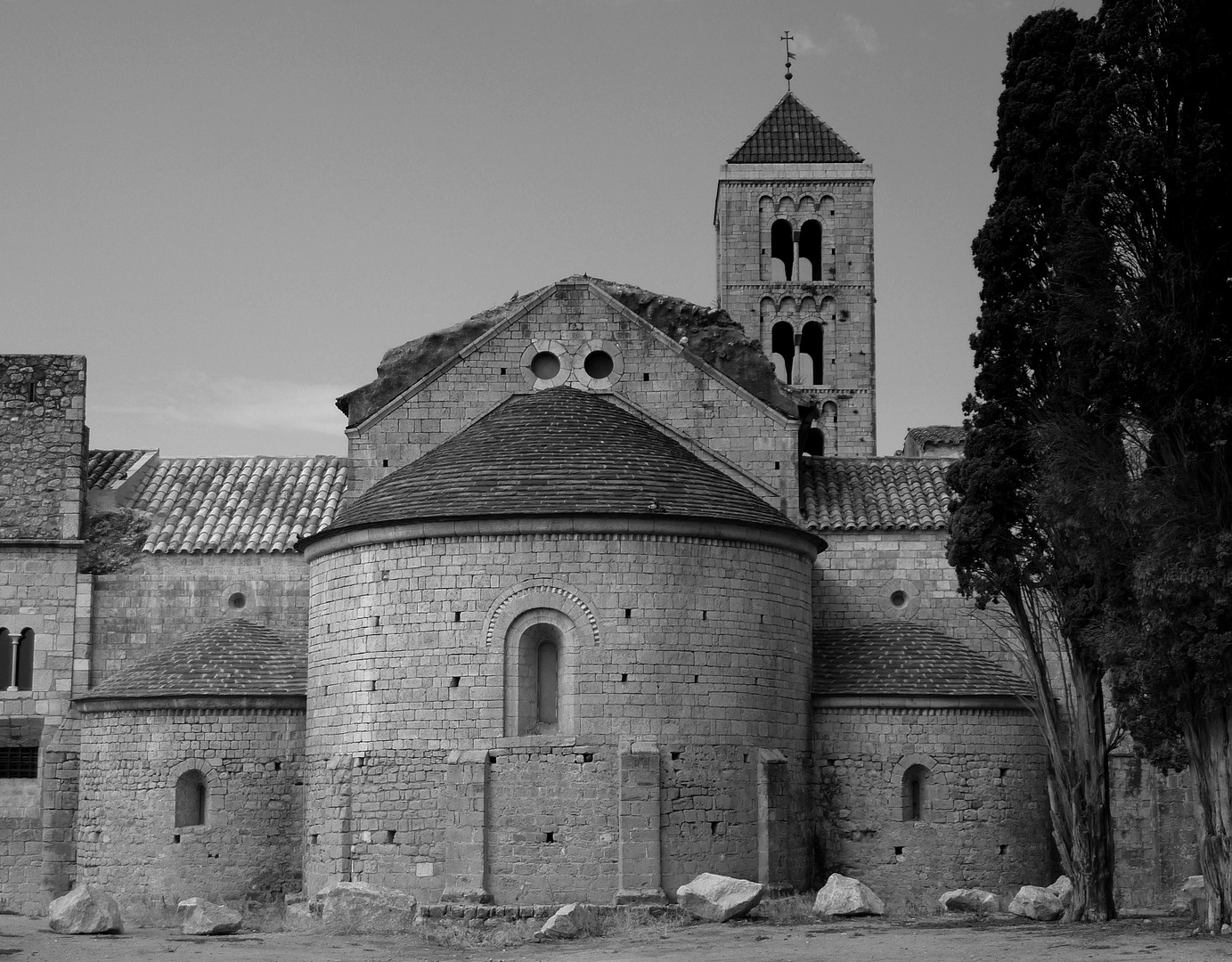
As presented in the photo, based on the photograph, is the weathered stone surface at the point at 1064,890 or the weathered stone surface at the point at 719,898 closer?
the weathered stone surface at the point at 719,898

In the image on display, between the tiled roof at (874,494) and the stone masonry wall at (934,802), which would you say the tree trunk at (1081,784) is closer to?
the stone masonry wall at (934,802)

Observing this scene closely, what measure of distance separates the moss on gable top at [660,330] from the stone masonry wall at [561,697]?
15.8 feet

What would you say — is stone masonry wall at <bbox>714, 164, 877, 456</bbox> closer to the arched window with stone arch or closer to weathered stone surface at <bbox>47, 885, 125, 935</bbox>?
the arched window with stone arch

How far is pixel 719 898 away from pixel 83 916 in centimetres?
909

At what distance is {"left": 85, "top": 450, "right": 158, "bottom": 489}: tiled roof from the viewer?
33.2m

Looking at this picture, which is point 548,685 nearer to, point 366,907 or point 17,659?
point 366,907

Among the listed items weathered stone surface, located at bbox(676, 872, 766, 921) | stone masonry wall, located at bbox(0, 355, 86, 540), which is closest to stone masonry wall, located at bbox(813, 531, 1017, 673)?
weathered stone surface, located at bbox(676, 872, 766, 921)

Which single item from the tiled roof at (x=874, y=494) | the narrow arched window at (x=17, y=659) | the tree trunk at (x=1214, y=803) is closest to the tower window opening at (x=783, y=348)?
the tiled roof at (x=874, y=494)

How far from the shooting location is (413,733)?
25.9m

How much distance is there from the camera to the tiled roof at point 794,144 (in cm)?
5312

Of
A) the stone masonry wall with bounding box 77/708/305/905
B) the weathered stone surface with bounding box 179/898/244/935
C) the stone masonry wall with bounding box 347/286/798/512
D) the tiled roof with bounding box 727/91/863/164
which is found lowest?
the weathered stone surface with bounding box 179/898/244/935

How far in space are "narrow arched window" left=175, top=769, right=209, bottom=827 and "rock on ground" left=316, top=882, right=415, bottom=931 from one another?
4.10 m

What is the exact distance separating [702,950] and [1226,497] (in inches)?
345

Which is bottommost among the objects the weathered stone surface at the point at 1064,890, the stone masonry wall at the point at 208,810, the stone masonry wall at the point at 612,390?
the weathered stone surface at the point at 1064,890
